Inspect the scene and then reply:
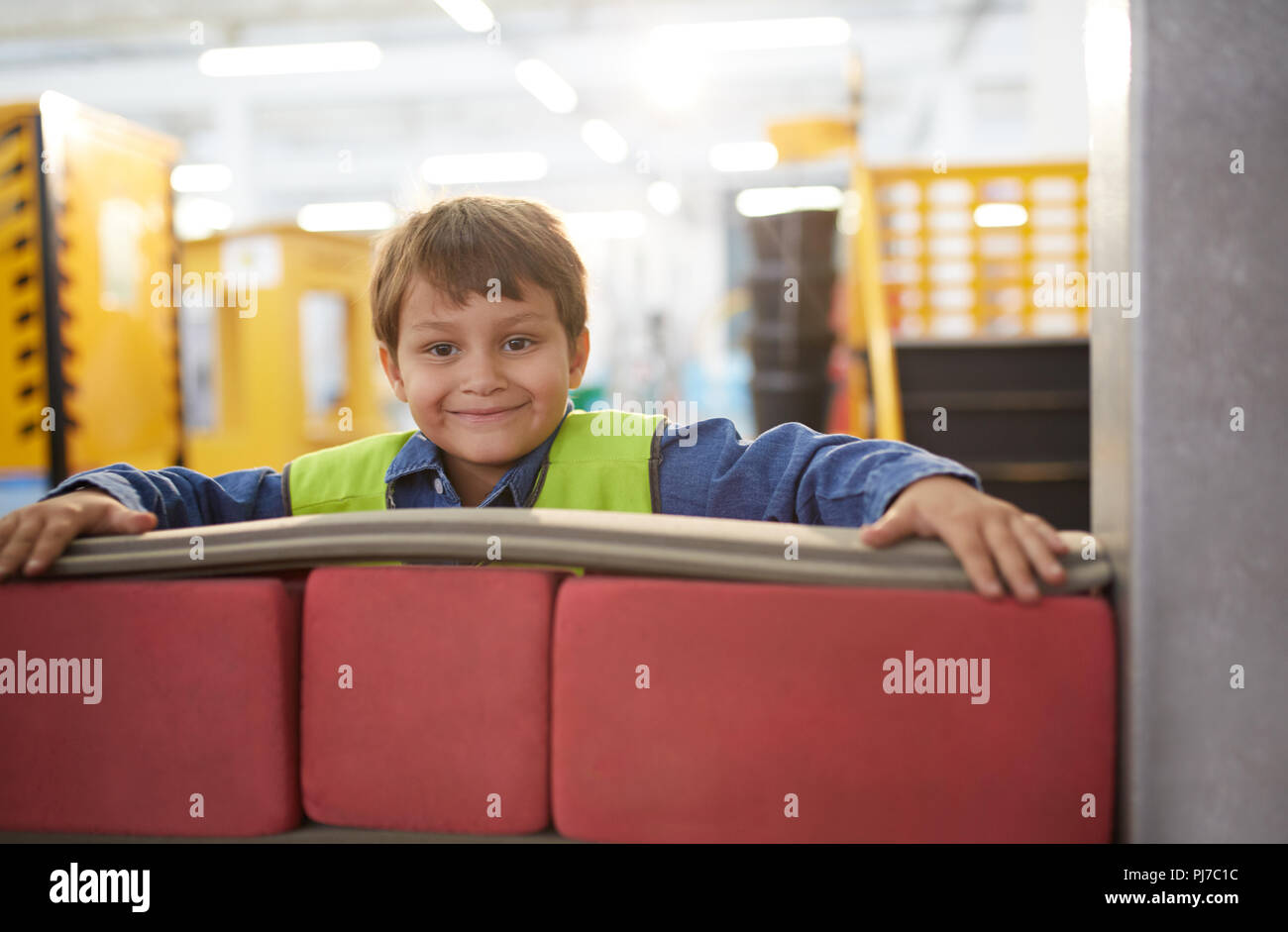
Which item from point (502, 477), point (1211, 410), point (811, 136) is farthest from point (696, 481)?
point (811, 136)

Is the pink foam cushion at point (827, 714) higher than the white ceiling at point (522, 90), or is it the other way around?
the white ceiling at point (522, 90)

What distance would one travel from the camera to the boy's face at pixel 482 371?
4.51ft

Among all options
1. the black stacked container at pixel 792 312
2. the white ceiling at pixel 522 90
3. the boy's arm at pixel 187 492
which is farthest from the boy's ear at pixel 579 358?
the white ceiling at pixel 522 90

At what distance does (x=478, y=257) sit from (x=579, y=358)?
0.90ft

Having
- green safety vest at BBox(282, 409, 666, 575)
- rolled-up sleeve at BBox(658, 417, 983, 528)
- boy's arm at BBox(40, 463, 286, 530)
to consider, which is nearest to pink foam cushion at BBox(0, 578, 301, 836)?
boy's arm at BBox(40, 463, 286, 530)

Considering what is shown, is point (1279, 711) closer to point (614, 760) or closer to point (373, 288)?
point (614, 760)

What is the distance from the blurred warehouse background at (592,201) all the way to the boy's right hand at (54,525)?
0.73 metres

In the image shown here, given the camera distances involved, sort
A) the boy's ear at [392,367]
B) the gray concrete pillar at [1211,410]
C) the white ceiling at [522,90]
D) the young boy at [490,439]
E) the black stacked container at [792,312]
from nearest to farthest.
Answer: the gray concrete pillar at [1211,410] → the young boy at [490,439] → the boy's ear at [392,367] → the black stacked container at [792,312] → the white ceiling at [522,90]

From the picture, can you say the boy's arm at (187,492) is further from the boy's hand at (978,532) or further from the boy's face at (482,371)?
the boy's hand at (978,532)

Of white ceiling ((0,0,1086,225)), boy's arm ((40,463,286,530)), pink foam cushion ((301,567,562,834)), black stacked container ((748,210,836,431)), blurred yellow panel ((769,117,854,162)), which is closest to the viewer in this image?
pink foam cushion ((301,567,562,834))

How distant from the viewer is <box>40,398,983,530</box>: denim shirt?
1116 millimetres

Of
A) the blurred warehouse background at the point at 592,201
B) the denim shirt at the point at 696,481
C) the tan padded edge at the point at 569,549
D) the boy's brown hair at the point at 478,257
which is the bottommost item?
the tan padded edge at the point at 569,549

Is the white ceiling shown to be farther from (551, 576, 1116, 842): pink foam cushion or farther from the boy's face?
(551, 576, 1116, 842): pink foam cushion

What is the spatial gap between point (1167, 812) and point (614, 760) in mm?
447
